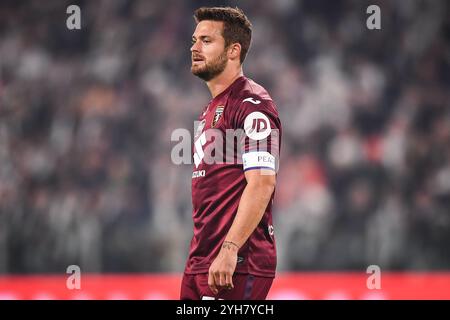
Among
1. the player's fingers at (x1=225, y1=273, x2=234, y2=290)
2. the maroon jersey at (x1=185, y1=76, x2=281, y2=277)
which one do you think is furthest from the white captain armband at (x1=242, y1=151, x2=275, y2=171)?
the player's fingers at (x1=225, y1=273, x2=234, y2=290)

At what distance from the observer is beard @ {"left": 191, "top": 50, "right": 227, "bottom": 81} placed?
3990 mm

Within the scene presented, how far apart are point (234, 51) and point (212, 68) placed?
0.16 m

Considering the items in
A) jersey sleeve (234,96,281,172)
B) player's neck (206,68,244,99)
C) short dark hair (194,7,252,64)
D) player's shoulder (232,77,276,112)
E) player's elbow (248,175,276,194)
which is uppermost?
short dark hair (194,7,252,64)

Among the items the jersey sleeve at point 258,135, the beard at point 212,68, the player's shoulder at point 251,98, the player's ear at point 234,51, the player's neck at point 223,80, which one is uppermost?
the player's ear at point 234,51

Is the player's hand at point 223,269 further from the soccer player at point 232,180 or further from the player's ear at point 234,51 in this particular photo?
the player's ear at point 234,51

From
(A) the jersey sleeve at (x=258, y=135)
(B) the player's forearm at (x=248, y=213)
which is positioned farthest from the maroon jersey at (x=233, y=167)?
(B) the player's forearm at (x=248, y=213)

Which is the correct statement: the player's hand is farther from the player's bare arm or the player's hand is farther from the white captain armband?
the white captain armband

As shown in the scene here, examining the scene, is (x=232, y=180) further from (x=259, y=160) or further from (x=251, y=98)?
(x=251, y=98)

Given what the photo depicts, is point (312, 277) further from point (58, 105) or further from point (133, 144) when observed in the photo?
point (58, 105)

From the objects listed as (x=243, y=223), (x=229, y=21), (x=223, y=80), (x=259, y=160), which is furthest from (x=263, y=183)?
(x=229, y=21)

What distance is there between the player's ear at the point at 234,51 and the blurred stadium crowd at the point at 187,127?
595cm

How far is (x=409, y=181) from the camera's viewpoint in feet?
33.1

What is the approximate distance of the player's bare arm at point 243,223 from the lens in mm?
3457
